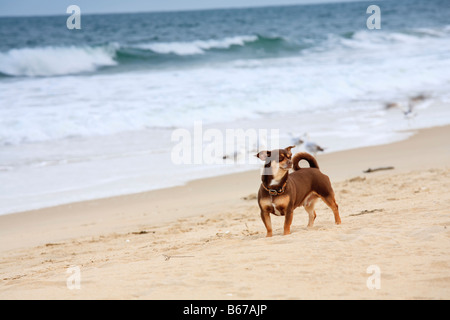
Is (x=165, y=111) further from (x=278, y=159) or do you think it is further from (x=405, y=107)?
(x=278, y=159)

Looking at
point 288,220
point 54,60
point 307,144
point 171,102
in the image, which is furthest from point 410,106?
point 54,60

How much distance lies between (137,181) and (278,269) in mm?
6397

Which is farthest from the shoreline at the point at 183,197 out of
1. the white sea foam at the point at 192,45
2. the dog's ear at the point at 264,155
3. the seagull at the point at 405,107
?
the white sea foam at the point at 192,45

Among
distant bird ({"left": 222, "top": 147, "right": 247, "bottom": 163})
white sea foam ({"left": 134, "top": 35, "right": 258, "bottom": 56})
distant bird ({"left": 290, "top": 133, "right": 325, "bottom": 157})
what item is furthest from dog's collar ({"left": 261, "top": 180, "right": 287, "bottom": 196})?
white sea foam ({"left": 134, "top": 35, "right": 258, "bottom": 56})

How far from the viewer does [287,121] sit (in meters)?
16.4

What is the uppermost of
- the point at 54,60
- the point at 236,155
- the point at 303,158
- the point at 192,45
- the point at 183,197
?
the point at 192,45

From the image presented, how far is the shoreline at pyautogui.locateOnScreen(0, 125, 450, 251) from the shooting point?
8.59m

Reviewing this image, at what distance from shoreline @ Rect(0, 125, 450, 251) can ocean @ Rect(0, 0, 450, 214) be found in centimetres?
41

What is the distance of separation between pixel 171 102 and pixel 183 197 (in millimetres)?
9335

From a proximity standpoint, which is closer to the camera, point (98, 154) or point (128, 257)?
point (128, 257)

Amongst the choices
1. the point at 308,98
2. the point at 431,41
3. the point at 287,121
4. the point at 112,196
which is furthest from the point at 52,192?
the point at 431,41

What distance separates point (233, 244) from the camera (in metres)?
5.69

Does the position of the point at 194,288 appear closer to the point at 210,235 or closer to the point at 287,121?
the point at 210,235

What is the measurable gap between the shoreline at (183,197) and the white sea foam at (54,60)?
19.9 m
